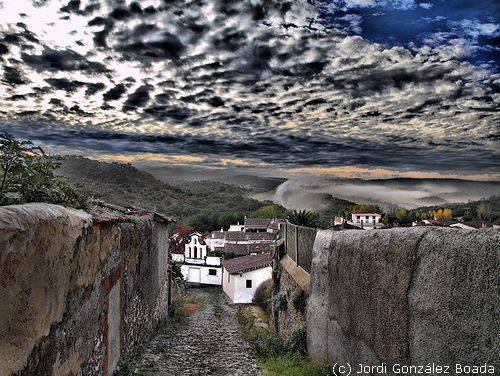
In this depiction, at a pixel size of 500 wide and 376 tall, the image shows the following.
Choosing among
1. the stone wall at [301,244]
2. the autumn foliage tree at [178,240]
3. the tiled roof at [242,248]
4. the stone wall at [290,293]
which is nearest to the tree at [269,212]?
the autumn foliage tree at [178,240]

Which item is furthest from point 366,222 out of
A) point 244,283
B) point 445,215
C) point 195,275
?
point 195,275

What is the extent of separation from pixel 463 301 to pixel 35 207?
9.47ft

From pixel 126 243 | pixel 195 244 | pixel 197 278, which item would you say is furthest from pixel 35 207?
pixel 195 244

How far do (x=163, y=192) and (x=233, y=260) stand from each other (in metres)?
33.2

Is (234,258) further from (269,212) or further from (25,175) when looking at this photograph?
(269,212)

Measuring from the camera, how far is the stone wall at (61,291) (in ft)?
8.68

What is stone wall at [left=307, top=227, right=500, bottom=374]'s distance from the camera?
8.53 feet

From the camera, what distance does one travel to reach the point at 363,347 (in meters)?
4.67

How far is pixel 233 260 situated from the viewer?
132ft

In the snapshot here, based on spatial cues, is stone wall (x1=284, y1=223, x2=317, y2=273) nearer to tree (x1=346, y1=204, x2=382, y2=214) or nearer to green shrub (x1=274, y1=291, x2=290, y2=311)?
green shrub (x1=274, y1=291, x2=290, y2=311)

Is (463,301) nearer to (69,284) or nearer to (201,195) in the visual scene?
(69,284)

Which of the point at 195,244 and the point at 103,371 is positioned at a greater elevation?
the point at 103,371

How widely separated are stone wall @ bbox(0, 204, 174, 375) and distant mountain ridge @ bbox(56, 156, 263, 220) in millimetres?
17848

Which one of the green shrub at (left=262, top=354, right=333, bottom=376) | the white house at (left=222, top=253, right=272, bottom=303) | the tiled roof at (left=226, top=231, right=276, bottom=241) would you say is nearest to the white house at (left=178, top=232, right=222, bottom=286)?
the tiled roof at (left=226, top=231, right=276, bottom=241)
